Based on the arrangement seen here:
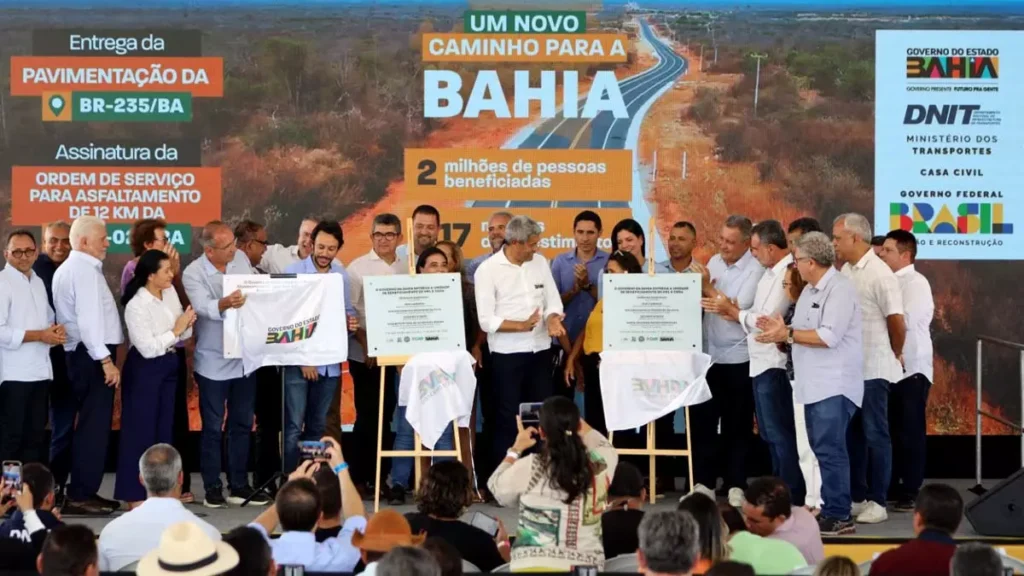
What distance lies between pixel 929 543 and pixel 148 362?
4.57 metres

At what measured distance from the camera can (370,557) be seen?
489cm

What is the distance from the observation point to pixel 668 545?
4.05 metres

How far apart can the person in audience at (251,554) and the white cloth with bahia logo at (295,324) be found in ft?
12.0

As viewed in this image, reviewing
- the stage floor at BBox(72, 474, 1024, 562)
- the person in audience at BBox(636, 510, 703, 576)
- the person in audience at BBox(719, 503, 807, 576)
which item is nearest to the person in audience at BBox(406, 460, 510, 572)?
the person in audience at BBox(719, 503, 807, 576)

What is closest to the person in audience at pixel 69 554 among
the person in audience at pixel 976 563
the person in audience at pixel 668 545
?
the person in audience at pixel 668 545

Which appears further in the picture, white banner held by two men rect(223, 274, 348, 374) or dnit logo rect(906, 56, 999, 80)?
dnit logo rect(906, 56, 999, 80)

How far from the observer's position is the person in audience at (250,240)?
8.87m

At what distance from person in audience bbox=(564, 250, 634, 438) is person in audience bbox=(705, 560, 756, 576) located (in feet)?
14.2

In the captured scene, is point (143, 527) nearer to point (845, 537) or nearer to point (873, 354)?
point (845, 537)

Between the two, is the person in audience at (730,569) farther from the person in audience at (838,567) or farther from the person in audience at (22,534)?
the person in audience at (22,534)

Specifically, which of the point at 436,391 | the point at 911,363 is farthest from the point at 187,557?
the point at 911,363

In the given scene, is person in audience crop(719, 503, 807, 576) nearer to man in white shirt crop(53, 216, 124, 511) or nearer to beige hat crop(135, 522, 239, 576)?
beige hat crop(135, 522, 239, 576)

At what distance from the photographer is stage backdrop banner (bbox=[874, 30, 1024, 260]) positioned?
977 centimetres

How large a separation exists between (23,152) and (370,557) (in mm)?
5942
